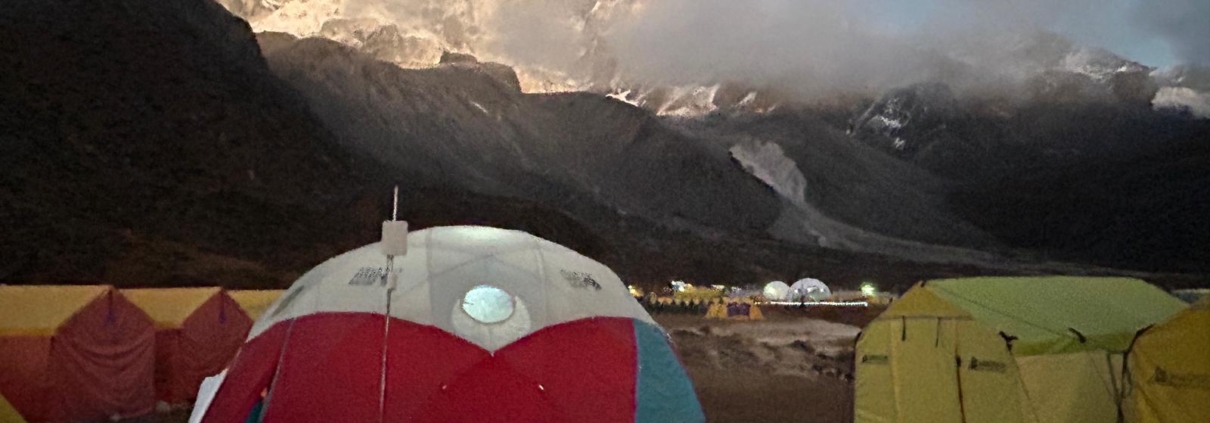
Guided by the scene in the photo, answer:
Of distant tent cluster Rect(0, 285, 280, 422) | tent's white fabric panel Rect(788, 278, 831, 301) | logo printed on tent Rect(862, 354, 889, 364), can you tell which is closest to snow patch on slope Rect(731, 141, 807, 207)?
tent's white fabric panel Rect(788, 278, 831, 301)

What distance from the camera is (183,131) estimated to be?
55656mm

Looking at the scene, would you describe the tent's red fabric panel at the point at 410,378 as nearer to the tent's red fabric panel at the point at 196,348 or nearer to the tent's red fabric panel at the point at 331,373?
the tent's red fabric panel at the point at 331,373

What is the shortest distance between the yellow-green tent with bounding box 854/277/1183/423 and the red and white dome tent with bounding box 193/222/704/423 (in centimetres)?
218

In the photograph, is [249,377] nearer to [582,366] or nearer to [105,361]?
[582,366]

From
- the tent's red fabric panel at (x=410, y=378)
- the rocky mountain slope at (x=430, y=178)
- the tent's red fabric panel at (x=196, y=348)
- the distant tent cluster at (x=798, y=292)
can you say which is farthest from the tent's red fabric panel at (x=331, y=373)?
the distant tent cluster at (x=798, y=292)

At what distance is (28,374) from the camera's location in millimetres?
12961

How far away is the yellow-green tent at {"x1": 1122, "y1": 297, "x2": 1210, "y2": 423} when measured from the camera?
652 cm

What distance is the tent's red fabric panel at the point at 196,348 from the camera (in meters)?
15.8

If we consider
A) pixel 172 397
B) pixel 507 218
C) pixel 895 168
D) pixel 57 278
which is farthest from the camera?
pixel 895 168

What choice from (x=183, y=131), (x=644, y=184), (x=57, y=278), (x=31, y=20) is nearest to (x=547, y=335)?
(x=57, y=278)

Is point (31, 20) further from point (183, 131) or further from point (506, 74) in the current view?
point (506, 74)

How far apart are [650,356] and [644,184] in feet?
349

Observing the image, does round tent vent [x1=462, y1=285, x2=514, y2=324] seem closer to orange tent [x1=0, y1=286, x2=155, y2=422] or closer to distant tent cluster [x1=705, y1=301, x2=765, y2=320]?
orange tent [x1=0, y1=286, x2=155, y2=422]

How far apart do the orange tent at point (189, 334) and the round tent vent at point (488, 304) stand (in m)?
9.92
